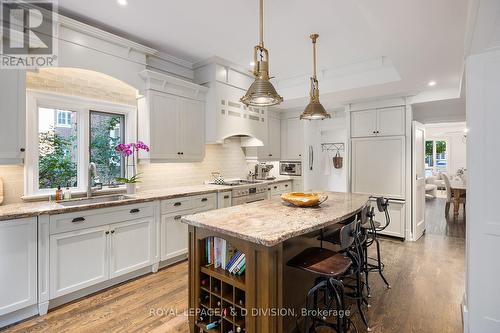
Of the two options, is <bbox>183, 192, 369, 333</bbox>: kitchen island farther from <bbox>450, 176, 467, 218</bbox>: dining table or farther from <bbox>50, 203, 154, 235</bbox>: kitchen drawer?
<bbox>450, 176, 467, 218</bbox>: dining table

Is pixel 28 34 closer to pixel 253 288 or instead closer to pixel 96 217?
pixel 96 217

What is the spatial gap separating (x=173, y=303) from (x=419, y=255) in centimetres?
344

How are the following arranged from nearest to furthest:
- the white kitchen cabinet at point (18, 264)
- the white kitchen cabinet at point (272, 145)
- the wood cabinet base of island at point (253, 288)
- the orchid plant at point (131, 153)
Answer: the wood cabinet base of island at point (253, 288) → the white kitchen cabinet at point (18, 264) → the orchid plant at point (131, 153) → the white kitchen cabinet at point (272, 145)

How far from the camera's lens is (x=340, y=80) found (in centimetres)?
392

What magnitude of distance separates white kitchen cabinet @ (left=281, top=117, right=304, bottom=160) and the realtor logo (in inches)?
168

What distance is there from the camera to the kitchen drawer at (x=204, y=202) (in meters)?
3.52

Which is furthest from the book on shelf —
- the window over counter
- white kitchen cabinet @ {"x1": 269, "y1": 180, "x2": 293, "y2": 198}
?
white kitchen cabinet @ {"x1": 269, "y1": 180, "x2": 293, "y2": 198}

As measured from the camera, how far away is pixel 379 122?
451 cm

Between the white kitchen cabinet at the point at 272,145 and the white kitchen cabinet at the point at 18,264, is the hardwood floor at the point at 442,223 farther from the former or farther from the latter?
the white kitchen cabinet at the point at 18,264

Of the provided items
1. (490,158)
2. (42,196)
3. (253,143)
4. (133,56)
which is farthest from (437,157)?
(42,196)

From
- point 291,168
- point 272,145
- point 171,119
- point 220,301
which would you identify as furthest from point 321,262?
point 291,168

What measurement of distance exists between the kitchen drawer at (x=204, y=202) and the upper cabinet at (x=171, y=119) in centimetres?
60

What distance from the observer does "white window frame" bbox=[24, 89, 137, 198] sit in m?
2.63

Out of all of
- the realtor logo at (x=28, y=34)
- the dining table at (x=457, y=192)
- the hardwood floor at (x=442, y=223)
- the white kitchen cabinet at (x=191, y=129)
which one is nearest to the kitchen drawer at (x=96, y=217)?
the white kitchen cabinet at (x=191, y=129)
